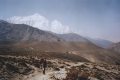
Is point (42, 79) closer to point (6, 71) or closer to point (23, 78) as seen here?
point (23, 78)

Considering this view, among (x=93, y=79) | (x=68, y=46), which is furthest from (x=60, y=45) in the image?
(x=93, y=79)

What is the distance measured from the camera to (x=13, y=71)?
18234mm

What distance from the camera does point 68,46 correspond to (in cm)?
12012

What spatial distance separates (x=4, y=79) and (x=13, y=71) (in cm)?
324

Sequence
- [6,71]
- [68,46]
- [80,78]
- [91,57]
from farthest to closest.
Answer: [68,46] < [91,57] < [6,71] < [80,78]

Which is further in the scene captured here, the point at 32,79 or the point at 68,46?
the point at 68,46

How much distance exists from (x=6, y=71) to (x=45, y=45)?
94.2 meters

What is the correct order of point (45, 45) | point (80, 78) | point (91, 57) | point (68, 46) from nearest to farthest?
point (80, 78) < point (91, 57) < point (45, 45) < point (68, 46)

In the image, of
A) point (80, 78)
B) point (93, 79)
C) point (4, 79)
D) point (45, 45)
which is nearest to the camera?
point (4, 79)

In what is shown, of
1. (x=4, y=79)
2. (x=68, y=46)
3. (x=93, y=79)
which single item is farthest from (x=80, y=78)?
(x=68, y=46)

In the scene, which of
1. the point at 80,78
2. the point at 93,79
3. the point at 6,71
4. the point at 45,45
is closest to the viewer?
the point at 80,78

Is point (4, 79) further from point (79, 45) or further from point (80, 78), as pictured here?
point (79, 45)

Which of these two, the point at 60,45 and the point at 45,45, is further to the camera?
the point at 60,45

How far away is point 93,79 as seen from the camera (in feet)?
62.0
